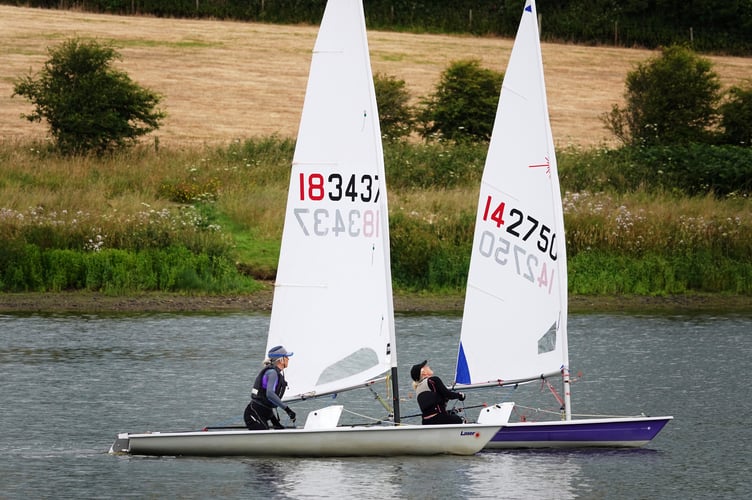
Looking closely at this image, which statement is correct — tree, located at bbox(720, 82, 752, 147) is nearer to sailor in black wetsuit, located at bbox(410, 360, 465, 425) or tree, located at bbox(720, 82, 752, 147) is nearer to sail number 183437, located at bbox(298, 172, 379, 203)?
sailor in black wetsuit, located at bbox(410, 360, 465, 425)

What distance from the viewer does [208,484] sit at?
75.7 feet

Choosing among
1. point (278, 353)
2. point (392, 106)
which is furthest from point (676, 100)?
point (278, 353)

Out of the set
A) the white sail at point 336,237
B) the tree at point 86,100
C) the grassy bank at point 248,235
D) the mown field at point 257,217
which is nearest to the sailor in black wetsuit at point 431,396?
the white sail at point 336,237

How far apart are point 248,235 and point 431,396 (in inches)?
914

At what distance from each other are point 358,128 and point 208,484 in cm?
625

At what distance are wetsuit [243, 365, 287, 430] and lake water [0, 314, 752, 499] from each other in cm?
72

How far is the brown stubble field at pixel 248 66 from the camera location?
67875 millimetres

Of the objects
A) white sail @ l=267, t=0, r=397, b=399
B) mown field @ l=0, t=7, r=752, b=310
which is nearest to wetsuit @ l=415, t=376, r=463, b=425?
white sail @ l=267, t=0, r=397, b=399

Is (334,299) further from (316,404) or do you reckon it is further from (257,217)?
(257,217)

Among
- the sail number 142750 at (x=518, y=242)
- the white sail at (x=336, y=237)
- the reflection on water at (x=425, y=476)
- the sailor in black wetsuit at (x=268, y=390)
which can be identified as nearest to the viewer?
the reflection on water at (x=425, y=476)

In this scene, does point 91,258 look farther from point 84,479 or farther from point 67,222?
point 84,479

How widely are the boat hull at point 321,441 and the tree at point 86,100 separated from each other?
3271 centimetres

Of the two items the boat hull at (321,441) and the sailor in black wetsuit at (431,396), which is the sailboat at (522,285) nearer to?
the sailor in black wetsuit at (431,396)

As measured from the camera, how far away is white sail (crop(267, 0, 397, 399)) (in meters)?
23.4
